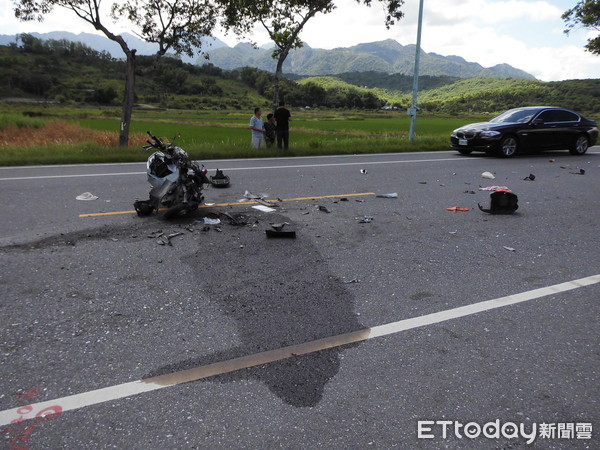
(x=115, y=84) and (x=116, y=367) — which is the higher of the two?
(x=115, y=84)

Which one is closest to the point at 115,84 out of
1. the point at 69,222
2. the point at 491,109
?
the point at 491,109

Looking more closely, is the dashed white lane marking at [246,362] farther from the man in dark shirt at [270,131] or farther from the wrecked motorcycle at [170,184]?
the man in dark shirt at [270,131]

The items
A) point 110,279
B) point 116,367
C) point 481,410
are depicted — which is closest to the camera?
point 481,410

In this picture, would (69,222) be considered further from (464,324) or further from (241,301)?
(464,324)

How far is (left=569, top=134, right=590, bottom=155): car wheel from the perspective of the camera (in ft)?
52.9

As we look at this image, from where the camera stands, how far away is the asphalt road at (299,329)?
244 cm

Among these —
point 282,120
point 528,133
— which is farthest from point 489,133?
point 282,120

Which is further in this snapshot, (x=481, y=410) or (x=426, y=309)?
(x=426, y=309)

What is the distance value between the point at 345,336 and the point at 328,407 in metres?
0.83

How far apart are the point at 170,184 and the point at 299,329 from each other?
3.87 meters

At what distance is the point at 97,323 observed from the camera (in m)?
3.47

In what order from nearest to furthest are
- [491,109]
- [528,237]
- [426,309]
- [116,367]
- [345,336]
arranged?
[116,367] → [345,336] → [426,309] → [528,237] → [491,109]

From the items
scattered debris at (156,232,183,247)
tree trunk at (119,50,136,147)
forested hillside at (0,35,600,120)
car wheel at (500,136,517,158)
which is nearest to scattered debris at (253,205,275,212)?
scattered debris at (156,232,183,247)

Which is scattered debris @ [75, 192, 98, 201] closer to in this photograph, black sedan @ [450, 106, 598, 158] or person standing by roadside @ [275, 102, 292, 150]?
person standing by roadside @ [275, 102, 292, 150]
